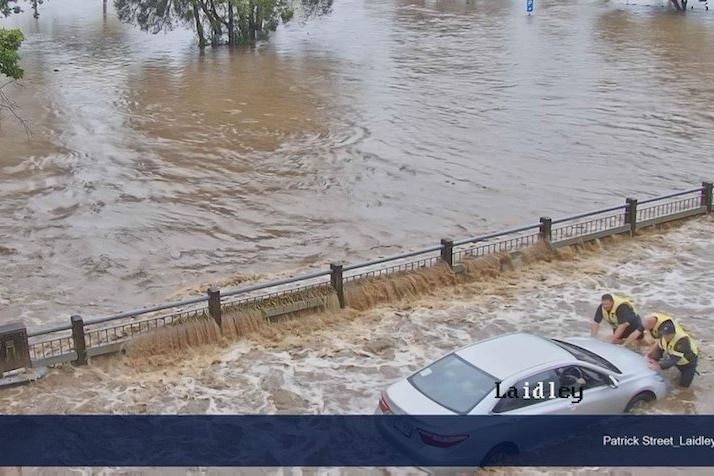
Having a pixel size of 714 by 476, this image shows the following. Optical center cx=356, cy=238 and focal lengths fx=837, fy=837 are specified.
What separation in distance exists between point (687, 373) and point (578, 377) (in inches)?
84.8

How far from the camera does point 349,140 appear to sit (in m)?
26.6

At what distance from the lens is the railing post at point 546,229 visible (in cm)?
1532

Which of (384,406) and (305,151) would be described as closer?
(384,406)

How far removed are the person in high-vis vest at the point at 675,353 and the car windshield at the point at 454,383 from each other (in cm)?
253

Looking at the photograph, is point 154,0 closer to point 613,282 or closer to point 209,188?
point 209,188

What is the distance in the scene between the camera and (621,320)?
37.2ft

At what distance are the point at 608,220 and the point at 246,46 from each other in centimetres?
3626

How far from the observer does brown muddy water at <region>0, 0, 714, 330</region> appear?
56.6 ft

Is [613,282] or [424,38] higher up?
[424,38]

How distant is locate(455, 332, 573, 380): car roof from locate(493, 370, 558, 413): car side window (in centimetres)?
14

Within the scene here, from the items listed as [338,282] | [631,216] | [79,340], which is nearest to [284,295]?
[338,282]

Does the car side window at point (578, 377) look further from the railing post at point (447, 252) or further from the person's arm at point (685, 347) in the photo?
the railing post at point (447, 252)

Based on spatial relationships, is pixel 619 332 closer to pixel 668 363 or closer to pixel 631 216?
pixel 668 363

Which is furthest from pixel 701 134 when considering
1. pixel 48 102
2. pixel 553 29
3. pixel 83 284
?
pixel 553 29
